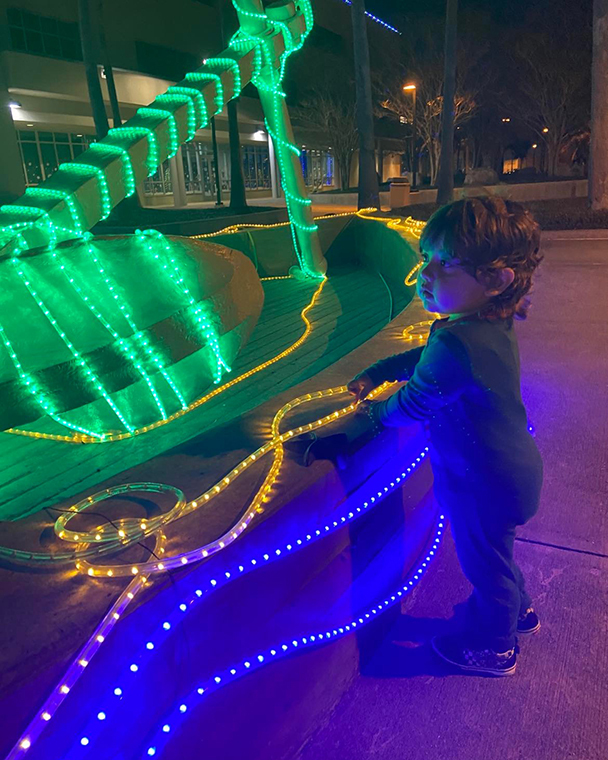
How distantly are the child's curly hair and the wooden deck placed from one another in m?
1.50

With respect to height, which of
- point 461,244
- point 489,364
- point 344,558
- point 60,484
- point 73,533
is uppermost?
point 461,244

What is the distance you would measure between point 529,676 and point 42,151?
31558mm

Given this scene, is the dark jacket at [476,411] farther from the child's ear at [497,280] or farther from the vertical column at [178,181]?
the vertical column at [178,181]

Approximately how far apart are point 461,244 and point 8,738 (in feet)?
5.70

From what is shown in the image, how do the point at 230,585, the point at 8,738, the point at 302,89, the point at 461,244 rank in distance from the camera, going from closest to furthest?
the point at 8,738 < the point at 230,585 < the point at 461,244 < the point at 302,89

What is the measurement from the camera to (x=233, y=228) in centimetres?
1125

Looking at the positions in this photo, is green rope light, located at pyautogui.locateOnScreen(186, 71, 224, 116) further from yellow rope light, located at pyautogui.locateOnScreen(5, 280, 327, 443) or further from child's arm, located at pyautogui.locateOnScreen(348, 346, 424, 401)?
child's arm, located at pyautogui.locateOnScreen(348, 346, 424, 401)

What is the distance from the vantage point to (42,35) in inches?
1019

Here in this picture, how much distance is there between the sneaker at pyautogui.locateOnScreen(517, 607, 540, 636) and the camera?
92.9 inches

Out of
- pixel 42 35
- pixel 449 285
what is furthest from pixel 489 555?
pixel 42 35

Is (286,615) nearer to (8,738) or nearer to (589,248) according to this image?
(8,738)

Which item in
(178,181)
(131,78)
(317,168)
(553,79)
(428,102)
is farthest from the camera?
(317,168)

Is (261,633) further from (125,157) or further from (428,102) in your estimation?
(428,102)

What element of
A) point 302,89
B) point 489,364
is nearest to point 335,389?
point 489,364
